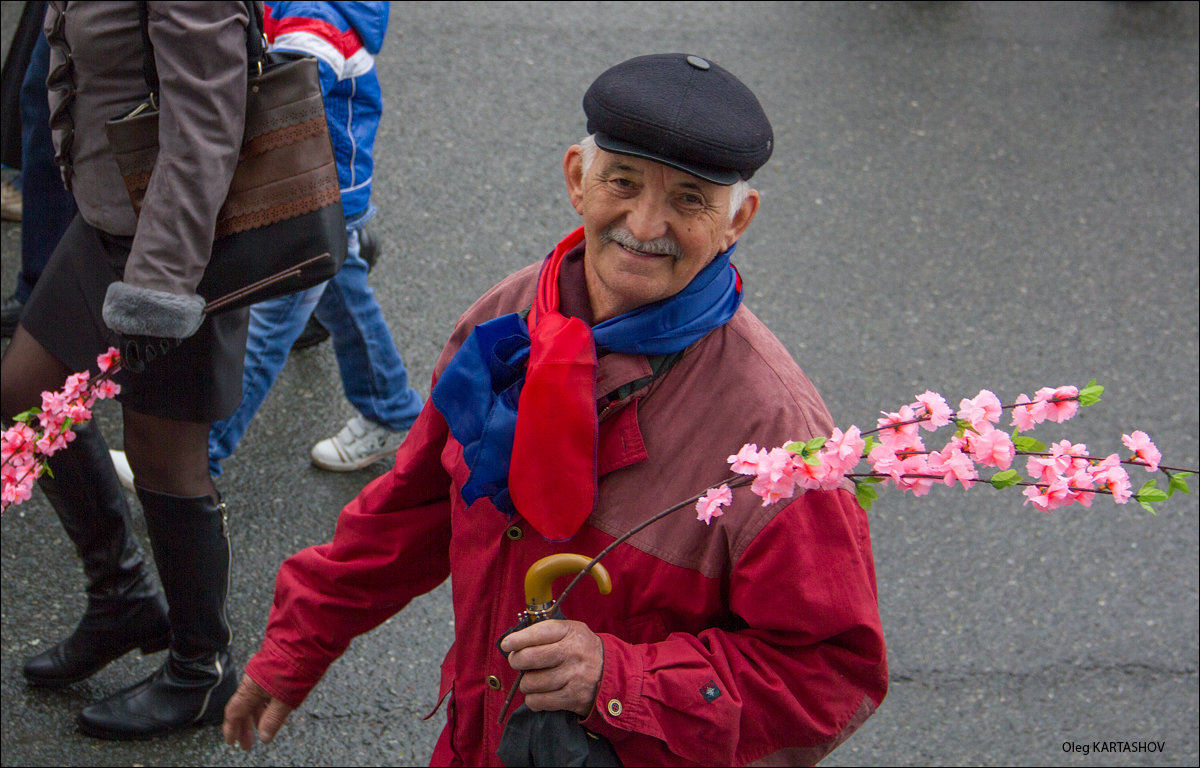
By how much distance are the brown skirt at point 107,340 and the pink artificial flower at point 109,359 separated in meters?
0.05

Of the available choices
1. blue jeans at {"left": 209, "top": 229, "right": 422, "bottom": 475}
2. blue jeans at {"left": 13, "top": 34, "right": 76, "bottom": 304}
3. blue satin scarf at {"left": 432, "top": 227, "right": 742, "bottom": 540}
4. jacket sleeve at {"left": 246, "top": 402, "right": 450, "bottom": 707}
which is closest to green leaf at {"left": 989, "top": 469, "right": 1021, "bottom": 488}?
blue satin scarf at {"left": 432, "top": 227, "right": 742, "bottom": 540}

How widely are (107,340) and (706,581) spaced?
1.58 metres

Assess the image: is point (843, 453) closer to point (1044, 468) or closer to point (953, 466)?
point (953, 466)

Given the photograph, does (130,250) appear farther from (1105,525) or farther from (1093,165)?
(1093,165)

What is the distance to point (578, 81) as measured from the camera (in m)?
5.77

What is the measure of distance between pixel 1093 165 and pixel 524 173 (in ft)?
9.88

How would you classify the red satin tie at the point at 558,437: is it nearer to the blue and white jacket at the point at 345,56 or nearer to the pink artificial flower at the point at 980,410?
the pink artificial flower at the point at 980,410

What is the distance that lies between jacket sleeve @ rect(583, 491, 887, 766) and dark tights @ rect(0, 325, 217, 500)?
1.44m

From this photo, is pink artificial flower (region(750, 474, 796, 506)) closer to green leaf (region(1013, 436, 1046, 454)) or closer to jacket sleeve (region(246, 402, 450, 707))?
green leaf (region(1013, 436, 1046, 454))

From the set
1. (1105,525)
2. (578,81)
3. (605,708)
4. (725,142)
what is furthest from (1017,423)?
(578,81)

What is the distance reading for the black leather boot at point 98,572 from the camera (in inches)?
110

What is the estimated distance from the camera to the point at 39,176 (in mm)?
3518

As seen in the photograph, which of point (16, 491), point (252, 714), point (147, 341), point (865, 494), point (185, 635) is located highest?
point (865, 494)

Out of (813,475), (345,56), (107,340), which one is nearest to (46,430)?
(107,340)
